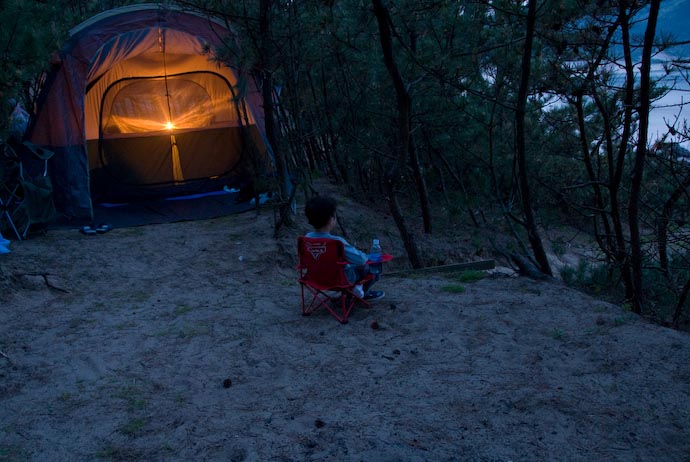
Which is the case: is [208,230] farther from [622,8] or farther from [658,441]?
[658,441]

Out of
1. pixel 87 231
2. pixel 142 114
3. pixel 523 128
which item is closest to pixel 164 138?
pixel 142 114

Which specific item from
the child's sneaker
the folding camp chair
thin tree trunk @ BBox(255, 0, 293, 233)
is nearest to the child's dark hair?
the folding camp chair

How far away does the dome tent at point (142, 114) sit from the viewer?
7.66 m

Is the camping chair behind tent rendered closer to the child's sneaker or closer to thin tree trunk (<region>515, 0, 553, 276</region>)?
the child's sneaker

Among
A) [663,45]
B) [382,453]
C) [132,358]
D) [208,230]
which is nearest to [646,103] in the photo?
[663,45]

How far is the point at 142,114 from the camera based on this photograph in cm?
916

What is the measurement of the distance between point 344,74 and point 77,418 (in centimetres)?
623

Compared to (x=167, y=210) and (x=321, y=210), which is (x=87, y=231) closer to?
(x=167, y=210)

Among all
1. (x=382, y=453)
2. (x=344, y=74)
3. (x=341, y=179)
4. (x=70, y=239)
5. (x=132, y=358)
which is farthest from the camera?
(x=341, y=179)

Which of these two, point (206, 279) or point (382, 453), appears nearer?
point (382, 453)

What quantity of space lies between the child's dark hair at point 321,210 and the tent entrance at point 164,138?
5.43 m

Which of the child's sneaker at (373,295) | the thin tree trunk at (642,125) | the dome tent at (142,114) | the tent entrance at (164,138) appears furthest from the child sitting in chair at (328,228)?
the tent entrance at (164,138)

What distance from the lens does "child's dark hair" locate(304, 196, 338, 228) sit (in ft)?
14.4

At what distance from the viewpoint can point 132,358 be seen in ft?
13.0
